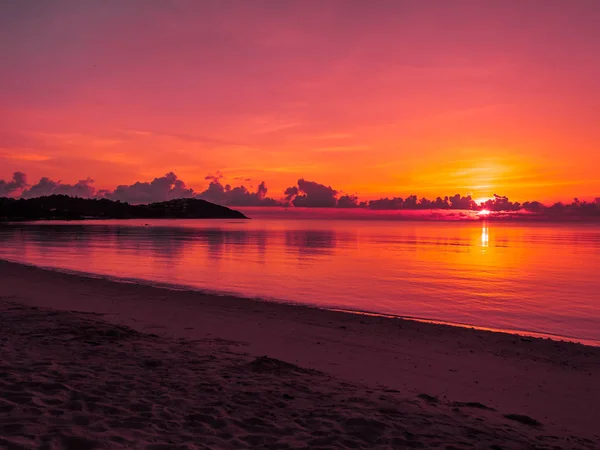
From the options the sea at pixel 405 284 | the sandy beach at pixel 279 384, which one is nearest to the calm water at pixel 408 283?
the sea at pixel 405 284

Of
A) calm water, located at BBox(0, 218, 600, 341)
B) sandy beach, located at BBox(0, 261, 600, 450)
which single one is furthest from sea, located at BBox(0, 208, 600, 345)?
sandy beach, located at BBox(0, 261, 600, 450)

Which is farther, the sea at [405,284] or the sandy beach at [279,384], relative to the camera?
the sea at [405,284]

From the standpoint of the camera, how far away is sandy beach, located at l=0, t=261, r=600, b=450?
633 centimetres

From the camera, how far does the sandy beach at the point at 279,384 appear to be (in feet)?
20.8

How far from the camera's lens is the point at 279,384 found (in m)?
8.62

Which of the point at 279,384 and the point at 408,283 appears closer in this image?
the point at 279,384

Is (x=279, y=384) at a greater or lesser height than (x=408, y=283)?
greater

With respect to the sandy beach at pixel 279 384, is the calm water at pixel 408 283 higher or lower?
lower

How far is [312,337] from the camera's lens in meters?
13.7

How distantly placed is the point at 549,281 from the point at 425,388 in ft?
93.2

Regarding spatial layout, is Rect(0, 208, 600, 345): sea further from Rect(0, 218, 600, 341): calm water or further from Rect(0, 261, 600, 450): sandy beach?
Rect(0, 261, 600, 450): sandy beach

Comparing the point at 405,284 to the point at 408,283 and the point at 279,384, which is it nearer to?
the point at 408,283

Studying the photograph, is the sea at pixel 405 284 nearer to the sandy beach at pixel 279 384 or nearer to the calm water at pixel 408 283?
the calm water at pixel 408 283

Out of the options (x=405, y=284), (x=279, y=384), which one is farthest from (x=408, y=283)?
(x=279, y=384)
